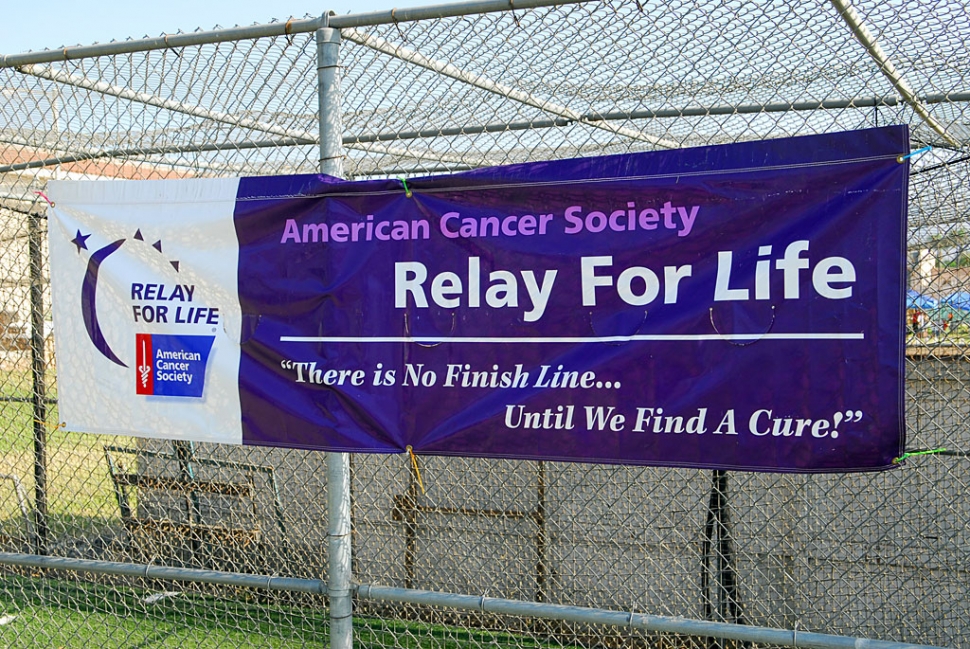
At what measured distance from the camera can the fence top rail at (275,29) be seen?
105 inches

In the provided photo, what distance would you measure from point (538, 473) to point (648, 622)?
191 cm

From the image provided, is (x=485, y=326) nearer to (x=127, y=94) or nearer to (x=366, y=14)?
(x=366, y=14)

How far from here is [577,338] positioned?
8.73ft

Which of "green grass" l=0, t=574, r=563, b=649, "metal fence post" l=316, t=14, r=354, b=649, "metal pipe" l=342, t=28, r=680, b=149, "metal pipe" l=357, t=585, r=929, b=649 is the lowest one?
"green grass" l=0, t=574, r=563, b=649

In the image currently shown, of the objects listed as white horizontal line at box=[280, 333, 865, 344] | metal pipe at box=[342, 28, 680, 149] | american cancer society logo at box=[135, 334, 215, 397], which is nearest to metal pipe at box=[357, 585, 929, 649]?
white horizontal line at box=[280, 333, 865, 344]

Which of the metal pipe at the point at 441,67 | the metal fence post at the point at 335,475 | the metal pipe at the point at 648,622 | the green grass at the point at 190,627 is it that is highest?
the metal pipe at the point at 441,67

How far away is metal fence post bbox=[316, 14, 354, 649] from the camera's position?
2844mm

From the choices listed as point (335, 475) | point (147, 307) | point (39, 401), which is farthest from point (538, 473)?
point (39, 401)

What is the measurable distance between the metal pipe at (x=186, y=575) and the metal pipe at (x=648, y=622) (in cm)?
23

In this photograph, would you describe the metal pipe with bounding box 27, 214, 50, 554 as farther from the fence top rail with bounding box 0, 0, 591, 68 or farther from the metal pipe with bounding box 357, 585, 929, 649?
the metal pipe with bounding box 357, 585, 929, 649

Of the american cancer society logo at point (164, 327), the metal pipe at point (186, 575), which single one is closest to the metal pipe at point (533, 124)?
the american cancer society logo at point (164, 327)

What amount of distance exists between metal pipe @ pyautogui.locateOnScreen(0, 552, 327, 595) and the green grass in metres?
1.12

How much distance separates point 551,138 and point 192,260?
9.64 feet

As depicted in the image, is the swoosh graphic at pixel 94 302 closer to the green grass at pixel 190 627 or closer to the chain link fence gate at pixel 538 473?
the chain link fence gate at pixel 538 473
